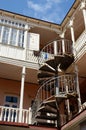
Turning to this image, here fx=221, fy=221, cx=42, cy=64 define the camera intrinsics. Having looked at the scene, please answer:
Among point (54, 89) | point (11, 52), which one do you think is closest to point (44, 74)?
point (54, 89)

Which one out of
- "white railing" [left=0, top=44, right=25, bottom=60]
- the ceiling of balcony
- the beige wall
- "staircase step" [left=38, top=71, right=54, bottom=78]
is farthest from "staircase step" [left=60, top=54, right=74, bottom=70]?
the beige wall

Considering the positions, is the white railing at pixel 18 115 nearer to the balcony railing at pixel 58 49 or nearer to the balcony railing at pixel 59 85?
the balcony railing at pixel 59 85

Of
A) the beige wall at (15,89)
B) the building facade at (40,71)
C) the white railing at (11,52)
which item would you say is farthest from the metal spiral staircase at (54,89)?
the white railing at (11,52)

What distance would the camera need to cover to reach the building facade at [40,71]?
10578 millimetres

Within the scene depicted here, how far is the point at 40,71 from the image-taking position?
39.1 feet

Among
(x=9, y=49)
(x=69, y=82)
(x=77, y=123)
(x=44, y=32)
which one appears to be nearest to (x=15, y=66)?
(x=9, y=49)

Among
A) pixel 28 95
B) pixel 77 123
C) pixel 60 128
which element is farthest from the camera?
pixel 28 95

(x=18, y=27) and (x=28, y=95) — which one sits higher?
(x=18, y=27)

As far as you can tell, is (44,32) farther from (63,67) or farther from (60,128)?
(60,128)

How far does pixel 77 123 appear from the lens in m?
8.98

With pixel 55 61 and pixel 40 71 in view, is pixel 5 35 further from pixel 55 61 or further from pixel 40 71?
pixel 55 61

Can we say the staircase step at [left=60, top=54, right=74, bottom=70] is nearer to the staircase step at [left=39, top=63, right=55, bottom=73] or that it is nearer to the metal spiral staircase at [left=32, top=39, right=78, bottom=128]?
the metal spiral staircase at [left=32, top=39, right=78, bottom=128]

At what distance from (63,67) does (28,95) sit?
112 inches

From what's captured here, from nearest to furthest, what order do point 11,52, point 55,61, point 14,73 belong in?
point 55,61 → point 11,52 → point 14,73
